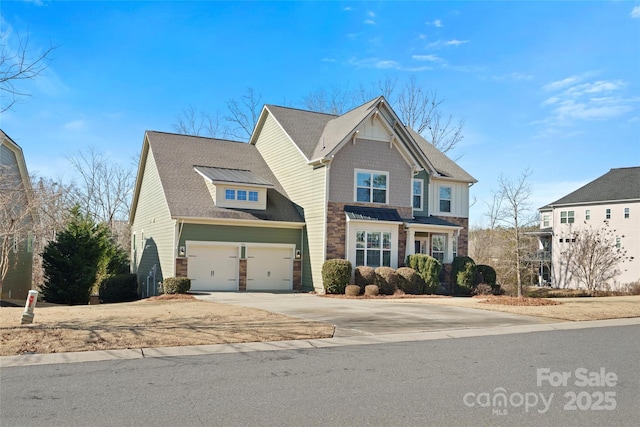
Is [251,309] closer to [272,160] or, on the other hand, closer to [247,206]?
[247,206]

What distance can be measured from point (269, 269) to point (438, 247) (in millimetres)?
8905

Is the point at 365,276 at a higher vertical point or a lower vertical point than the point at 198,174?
lower

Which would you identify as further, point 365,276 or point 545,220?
point 545,220

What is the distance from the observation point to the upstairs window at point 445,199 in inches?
1200

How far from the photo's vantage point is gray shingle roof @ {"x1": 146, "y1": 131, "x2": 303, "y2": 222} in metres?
25.0

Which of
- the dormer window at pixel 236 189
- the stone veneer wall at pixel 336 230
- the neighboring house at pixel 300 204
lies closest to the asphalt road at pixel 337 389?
the stone veneer wall at pixel 336 230

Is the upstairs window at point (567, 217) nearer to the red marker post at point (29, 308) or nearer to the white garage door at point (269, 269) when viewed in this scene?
the white garage door at point (269, 269)

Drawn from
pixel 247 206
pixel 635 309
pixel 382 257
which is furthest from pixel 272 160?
pixel 635 309

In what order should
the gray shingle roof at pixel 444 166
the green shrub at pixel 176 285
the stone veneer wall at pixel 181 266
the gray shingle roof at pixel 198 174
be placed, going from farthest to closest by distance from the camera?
the gray shingle roof at pixel 444 166
the gray shingle roof at pixel 198 174
the stone veneer wall at pixel 181 266
the green shrub at pixel 176 285

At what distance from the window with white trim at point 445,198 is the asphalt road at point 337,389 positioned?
2033cm

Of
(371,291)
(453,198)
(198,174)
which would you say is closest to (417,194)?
(453,198)

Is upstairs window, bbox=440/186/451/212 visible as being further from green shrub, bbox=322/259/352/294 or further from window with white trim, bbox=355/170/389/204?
green shrub, bbox=322/259/352/294

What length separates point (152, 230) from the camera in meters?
28.2

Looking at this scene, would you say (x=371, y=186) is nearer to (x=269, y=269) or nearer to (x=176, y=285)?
(x=269, y=269)
